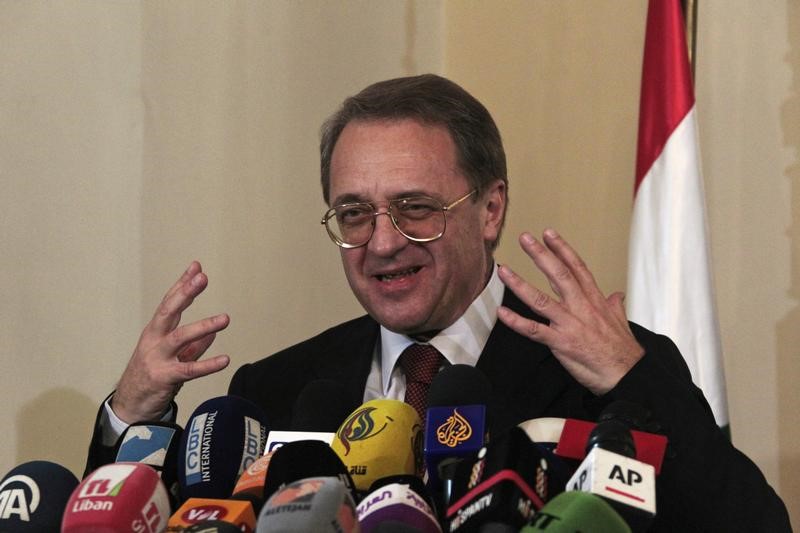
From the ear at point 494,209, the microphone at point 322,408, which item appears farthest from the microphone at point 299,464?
the ear at point 494,209

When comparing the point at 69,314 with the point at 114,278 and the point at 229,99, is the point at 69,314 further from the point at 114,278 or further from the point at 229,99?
the point at 229,99

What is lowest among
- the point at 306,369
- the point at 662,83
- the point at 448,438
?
the point at 306,369

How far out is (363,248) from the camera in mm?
2350

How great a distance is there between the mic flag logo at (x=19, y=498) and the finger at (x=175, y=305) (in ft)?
2.62

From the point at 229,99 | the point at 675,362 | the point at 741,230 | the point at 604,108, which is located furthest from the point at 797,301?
the point at 229,99

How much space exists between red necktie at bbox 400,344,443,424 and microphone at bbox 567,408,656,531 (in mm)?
1157

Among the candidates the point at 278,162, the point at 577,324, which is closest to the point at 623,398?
the point at 577,324

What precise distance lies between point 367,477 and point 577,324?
0.51m

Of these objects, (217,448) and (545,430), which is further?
(217,448)

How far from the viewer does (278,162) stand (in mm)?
3781

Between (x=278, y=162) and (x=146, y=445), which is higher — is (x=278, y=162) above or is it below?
above

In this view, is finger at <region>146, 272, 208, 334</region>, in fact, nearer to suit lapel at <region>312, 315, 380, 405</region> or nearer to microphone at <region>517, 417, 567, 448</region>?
suit lapel at <region>312, 315, 380, 405</region>

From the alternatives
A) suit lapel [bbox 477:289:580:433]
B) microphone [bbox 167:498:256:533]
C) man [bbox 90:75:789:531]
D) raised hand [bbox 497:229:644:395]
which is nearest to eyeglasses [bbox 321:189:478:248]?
man [bbox 90:75:789:531]

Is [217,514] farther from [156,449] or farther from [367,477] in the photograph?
[156,449]
